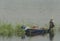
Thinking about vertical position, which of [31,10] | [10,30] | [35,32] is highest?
[31,10]

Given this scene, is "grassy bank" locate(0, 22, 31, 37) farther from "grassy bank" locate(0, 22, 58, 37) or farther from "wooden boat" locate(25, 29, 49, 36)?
"wooden boat" locate(25, 29, 49, 36)

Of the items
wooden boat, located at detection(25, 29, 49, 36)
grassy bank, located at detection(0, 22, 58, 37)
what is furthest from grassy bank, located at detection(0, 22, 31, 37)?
wooden boat, located at detection(25, 29, 49, 36)

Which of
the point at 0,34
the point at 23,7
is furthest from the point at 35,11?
the point at 0,34

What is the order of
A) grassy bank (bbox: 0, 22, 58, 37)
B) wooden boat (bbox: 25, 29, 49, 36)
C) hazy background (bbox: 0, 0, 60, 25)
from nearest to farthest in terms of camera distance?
1. grassy bank (bbox: 0, 22, 58, 37)
2. wooden boat (bbox: 25, 29, 49, 36)
3. hazy background (bbox: 0, 0, 60, 25)

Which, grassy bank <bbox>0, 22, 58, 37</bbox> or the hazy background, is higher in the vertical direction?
the hazy background

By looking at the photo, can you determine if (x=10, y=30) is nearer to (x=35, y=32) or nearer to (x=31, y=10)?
(x=35, y=32)

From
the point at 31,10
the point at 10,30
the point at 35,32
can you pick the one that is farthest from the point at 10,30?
the point at 31,10

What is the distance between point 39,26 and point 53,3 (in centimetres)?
251

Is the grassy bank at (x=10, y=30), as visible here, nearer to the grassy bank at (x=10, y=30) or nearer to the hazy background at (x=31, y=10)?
the grassy bank at (x=10, y=30)

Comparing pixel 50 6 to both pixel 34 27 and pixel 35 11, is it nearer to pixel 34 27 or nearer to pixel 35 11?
pixel 35 11

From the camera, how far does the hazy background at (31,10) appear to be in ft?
62.1

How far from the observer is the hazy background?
18938 millimetres

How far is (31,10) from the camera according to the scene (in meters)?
19.5

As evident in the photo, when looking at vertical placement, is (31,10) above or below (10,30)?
above
